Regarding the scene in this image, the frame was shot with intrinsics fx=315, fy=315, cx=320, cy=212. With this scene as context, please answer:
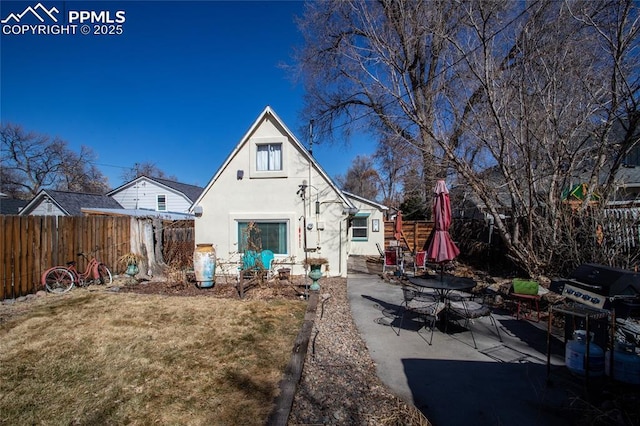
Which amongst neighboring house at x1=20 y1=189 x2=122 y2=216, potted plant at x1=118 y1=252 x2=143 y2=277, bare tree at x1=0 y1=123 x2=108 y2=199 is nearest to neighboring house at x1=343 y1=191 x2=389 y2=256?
potted plant at x1=118 y1=252 x2=143 y2=277

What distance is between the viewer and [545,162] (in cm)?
931

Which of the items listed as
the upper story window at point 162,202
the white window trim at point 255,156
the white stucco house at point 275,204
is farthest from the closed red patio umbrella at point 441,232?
the upper story window at point 162,202

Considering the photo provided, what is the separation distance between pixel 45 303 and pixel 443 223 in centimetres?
920

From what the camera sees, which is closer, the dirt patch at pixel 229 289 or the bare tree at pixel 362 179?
the dirt patch at pixel 229 289

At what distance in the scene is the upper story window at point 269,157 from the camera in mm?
11078

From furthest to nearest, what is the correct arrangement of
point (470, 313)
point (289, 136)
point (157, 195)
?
1. point (157, 195)
2. point (289, 136)
3. point (470, 313)

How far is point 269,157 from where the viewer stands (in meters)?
11.1

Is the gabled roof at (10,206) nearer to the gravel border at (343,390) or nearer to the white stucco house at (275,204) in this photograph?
the white stucco house at (275,204)

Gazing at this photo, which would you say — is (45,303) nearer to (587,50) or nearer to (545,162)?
(545,162)

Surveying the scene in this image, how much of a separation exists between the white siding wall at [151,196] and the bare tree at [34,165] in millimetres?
18896

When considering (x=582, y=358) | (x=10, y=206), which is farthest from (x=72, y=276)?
(x=10, y=206)

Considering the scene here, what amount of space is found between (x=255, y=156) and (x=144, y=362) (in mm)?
7840

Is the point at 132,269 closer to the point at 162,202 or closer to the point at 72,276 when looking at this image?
the point at 72,276

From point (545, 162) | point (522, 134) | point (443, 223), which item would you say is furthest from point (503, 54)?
point (443, 223)
